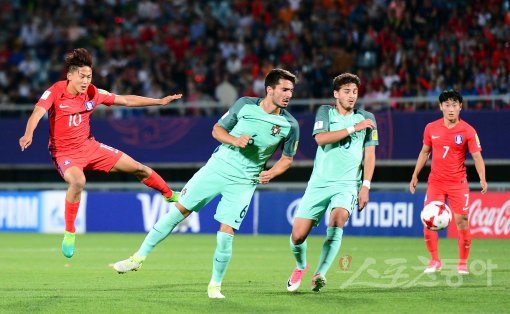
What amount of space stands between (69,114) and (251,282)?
315 cm

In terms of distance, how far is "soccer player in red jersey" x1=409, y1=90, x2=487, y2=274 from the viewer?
13500 millimetres

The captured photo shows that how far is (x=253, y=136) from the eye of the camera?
34.2 ft

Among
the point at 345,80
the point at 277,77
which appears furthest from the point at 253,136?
the point at 345,80

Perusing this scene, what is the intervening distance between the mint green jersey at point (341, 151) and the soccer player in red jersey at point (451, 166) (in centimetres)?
280

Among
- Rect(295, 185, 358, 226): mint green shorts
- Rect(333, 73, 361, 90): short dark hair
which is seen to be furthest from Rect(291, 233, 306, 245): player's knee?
Rect(333, 73, 361, 90): short dark hair

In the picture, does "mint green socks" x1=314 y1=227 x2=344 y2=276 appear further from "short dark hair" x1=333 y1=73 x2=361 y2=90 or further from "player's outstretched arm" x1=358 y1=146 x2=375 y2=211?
"short dark hair" x1=333 y1=73 x2=361 y2=90

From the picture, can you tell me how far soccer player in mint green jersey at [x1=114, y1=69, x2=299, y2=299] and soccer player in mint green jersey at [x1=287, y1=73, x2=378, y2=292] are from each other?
0.47 m

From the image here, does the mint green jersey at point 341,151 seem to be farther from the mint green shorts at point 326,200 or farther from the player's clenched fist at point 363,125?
the player's clenched fist at point 363,125

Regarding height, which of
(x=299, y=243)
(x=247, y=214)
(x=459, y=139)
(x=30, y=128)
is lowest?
(x=247, y=214)

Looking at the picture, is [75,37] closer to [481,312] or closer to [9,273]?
[9,273]

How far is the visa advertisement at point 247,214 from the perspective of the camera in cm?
2091

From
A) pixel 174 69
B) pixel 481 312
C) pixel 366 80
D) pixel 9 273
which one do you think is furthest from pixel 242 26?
pixel 481 312

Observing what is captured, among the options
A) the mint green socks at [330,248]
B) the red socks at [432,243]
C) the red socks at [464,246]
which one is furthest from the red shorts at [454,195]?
the mint green socks at [330,248]

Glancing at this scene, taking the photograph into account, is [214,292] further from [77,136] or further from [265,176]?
[77,136]
